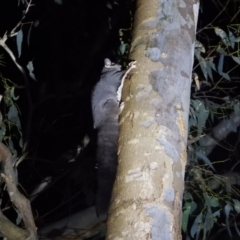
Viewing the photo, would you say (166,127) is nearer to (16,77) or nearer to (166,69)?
(166,69)

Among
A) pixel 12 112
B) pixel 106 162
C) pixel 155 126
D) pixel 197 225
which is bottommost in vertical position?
pixel 197 225

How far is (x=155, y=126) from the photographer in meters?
1.31

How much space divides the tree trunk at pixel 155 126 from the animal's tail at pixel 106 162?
0.84 feet

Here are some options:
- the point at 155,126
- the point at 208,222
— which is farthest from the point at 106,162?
the point at 208,222

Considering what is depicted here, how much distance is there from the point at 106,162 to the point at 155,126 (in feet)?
1.29

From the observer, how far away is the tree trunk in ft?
3.92

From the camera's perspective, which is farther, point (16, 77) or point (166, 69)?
point (16, 77)

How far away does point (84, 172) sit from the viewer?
275cm

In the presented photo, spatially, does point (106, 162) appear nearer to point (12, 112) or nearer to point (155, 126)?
point (155, 126)

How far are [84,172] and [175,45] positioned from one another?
1.39 metres

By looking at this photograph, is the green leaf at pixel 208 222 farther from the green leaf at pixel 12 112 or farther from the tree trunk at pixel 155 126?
the tree trunk at pixel 155 126

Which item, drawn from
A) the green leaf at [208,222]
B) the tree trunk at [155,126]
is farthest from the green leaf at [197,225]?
the tree trunk at [155,126]

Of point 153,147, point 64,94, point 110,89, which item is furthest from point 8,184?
point 64,94

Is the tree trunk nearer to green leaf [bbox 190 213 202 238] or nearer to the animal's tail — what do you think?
the animal's tail
